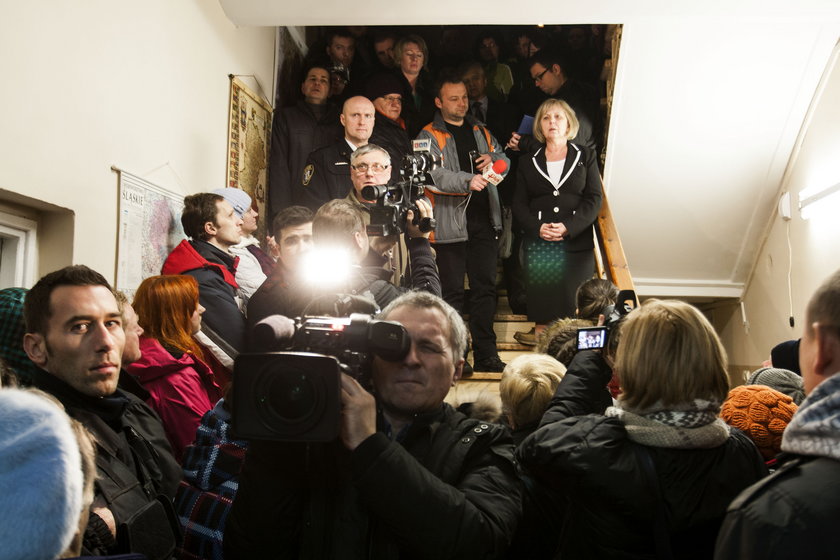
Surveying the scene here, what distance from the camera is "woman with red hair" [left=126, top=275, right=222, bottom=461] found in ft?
7.67

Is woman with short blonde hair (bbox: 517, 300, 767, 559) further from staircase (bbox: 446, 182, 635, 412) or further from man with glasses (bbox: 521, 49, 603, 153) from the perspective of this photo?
man with glasses (bbox: 521, 49, 603, 153)

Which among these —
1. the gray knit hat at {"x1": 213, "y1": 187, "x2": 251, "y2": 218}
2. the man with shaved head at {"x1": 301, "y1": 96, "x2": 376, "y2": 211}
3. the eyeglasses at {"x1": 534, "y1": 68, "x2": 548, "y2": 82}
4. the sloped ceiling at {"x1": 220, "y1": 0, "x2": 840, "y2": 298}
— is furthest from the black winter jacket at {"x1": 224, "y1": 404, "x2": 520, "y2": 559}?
the eyeglasses at {"x1": 534, "y1": 68, "x2": 548, "y2": 82}

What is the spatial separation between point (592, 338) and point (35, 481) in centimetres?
Result: 144

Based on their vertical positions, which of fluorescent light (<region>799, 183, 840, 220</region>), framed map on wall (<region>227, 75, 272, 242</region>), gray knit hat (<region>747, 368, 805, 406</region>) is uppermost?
framed map on wall (<region>227, 75, 272, 242</region>)

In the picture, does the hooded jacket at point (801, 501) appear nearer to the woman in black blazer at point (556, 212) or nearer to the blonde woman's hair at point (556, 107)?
the woman in black blazer at point (556, 212)

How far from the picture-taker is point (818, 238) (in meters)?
5.73

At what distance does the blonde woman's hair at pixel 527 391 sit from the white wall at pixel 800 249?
13.7 feet

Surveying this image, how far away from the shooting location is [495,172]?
5.39m

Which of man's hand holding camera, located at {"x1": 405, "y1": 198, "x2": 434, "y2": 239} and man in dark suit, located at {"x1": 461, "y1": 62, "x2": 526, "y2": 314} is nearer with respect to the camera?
man's hand holding camera, located at {"x1": 405, "y1": 198, "x2": 434, "y2": 239}

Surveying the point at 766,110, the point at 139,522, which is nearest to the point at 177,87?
the point at 139,522

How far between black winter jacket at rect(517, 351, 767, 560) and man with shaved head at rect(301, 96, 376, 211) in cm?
438

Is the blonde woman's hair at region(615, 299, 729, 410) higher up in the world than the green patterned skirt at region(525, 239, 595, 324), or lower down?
lower down

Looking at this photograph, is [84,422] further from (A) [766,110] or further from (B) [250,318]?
(A) [766,110]

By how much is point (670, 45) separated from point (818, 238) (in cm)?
192
